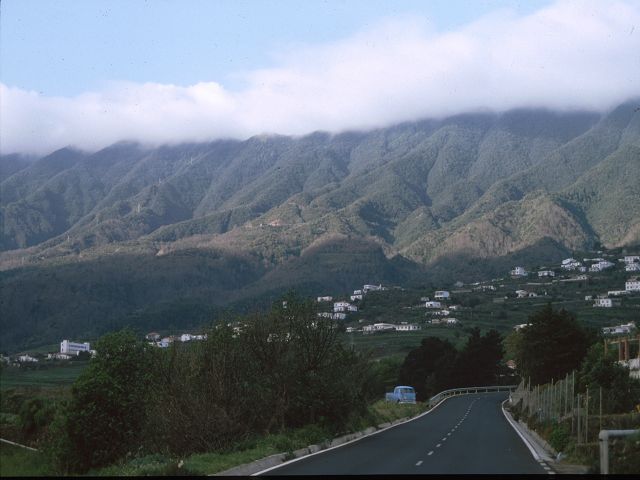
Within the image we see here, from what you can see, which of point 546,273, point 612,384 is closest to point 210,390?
point 612,384

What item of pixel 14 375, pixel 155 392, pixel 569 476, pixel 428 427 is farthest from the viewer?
pixel 428 427

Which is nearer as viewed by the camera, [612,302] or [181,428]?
[181,428]

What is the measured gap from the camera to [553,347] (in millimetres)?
49531

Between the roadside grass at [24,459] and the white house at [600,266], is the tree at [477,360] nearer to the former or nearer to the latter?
the roadside grass at [24,459]

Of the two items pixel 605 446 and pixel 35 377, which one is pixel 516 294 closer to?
pixel 35 377

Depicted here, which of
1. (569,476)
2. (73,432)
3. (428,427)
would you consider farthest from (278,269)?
(569,476)

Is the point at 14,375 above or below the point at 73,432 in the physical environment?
above

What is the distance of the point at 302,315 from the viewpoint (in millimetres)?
31812

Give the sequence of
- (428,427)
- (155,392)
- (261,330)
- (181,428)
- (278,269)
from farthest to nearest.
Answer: (278,269) < (428,427) < (261,330) < (155,392) < (181,428)

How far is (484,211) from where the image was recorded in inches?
7790

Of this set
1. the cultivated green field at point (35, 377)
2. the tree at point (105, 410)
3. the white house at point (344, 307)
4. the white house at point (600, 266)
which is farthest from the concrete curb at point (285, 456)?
the white house at point (600, 266)

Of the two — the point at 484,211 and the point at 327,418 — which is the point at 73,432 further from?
the point at 484,211

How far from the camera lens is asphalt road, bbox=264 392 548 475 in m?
19.2

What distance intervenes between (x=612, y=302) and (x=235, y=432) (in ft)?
313
